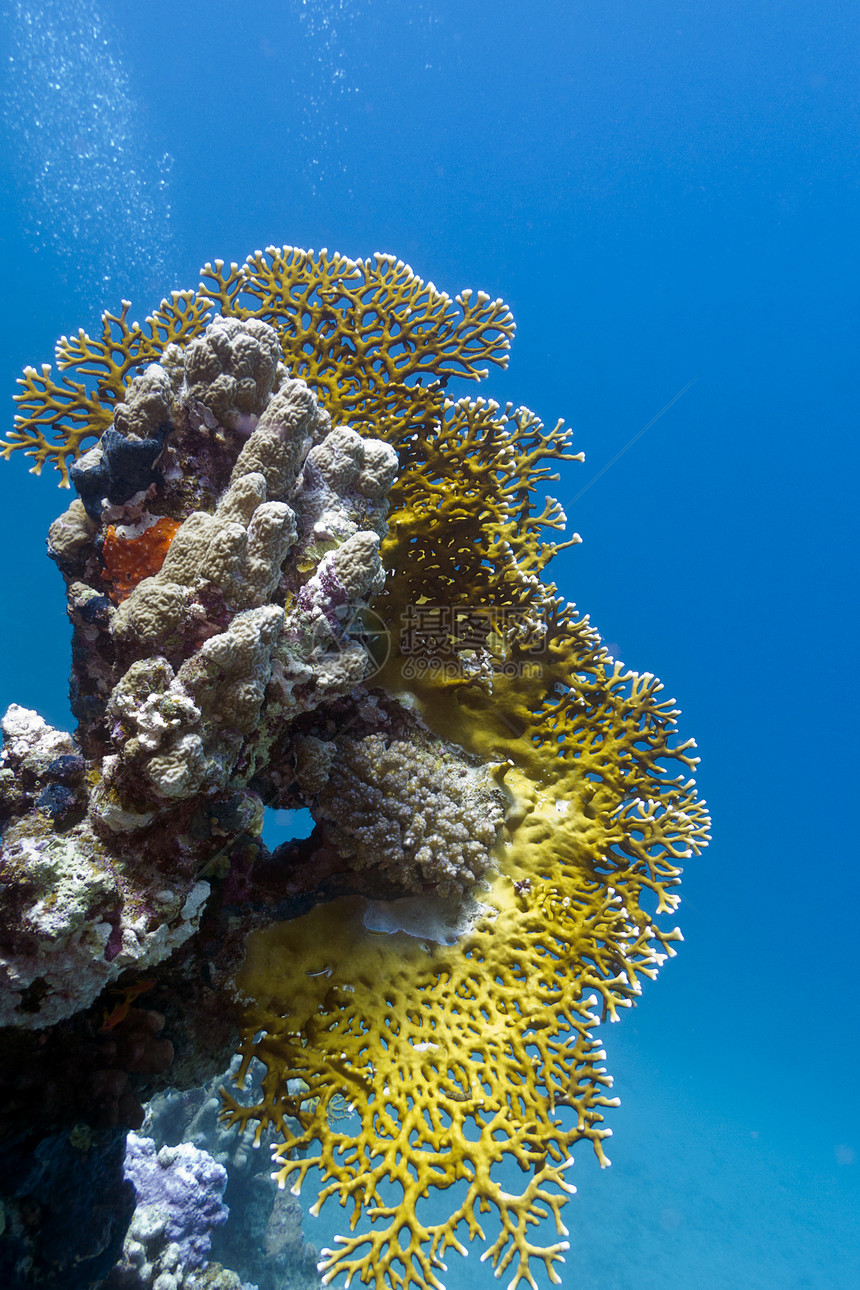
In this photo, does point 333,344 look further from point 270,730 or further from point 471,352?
point 270,730

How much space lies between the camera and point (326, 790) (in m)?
3.87

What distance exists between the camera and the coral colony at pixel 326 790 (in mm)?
2635

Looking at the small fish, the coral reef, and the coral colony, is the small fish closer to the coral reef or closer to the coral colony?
the coral colony

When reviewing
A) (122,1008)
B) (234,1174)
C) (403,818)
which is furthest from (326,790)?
(234,1174)

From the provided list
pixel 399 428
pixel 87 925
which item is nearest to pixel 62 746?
pixel 87 925

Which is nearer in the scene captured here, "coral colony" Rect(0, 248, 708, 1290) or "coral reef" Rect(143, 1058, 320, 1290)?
"coral colony" Rect(0, 248, 708, 1290)

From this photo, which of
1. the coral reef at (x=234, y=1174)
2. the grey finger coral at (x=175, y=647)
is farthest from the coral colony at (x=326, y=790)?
the coral reef at (x=234, y=1174)

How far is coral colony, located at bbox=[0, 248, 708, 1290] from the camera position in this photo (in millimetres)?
2635

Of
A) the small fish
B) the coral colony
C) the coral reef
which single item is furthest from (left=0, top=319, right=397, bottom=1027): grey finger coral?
the coral reef

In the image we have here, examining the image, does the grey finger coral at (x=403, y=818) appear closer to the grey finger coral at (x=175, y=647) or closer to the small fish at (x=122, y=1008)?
the grey finger coral at (x=175, y=647)

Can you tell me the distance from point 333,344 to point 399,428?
0.87 m

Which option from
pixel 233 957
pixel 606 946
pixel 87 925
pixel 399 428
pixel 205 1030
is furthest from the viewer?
pixel 399 428

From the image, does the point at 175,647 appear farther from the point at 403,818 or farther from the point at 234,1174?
the point at 234,1174

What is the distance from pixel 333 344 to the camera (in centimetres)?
461
